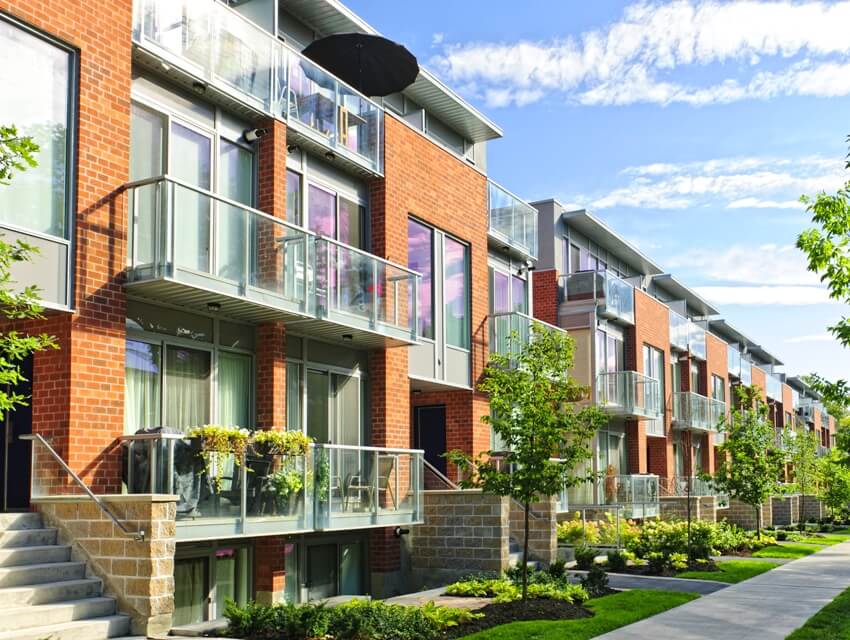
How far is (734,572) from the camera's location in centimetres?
2345

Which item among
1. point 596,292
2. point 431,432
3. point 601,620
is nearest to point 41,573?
point 601,620

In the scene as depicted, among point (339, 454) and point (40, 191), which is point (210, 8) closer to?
point (40, 191)

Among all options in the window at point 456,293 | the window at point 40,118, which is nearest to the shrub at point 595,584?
the window at point 456,293

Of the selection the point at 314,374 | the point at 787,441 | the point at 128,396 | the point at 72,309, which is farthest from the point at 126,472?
the point at 787,441

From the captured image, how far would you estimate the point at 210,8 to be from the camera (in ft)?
53.3

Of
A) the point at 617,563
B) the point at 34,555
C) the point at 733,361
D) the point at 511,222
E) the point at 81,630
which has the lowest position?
the point at 617,563

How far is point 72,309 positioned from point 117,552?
10.7 ft

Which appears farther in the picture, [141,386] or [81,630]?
[141,386]

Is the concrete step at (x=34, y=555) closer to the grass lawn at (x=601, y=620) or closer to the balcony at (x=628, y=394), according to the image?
the grass lawn at (x=601, y=620)

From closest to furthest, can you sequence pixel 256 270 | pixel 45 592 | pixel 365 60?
1. pixel 45 592
2. pixel 256 270
3. pixel 365 60

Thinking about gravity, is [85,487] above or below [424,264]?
below

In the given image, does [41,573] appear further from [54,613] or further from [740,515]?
[740,515]

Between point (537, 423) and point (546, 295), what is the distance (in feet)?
64.9

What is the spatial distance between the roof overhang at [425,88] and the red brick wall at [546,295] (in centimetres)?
809
